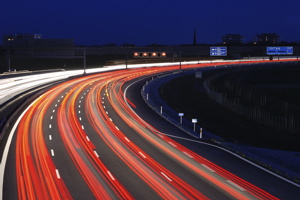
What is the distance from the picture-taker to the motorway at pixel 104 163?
21.2m

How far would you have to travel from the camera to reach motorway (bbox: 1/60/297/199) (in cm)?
2125

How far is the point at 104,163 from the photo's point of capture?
88.6 feet

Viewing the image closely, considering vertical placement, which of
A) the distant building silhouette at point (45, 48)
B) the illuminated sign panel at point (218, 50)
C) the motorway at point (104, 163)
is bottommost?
the motorway at point (104, 163)

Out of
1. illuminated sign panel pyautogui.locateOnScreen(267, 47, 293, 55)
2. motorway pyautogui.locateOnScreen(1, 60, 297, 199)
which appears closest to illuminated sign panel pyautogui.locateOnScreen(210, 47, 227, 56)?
illuminated sign panel pyautogui.locateOnScreen(267, 47, 293, 55)

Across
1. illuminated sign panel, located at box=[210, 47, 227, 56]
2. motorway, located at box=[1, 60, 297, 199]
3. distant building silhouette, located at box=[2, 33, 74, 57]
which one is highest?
illuminated sign panel, located at box=[210, 47, 227, 56]

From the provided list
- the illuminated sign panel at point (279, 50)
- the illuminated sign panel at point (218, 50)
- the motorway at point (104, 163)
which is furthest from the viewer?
the illuminated sign panel at point (279, 50)

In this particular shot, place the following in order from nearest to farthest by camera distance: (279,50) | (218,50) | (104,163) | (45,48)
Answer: (104,163), (45,48), (218,50), (279,50)

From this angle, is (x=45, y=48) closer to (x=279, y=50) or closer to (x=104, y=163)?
(x=104, y=163)

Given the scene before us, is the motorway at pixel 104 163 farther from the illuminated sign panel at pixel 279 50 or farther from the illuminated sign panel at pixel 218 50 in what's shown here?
the illuminated sign panel at pixel 279 50

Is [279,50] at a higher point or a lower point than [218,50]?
higher

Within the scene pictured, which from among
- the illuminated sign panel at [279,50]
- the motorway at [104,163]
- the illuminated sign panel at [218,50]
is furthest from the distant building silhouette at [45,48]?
the illuminated sign panel at [279,50]

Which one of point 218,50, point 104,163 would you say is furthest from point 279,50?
point 104,163

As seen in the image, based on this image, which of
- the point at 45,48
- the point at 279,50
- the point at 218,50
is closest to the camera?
the point at 45,48

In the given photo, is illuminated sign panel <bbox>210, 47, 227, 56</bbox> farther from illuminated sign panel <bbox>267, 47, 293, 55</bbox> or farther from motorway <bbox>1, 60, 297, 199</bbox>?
motorway <bbox>1, 60, 297, 199</bbox>
